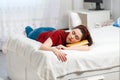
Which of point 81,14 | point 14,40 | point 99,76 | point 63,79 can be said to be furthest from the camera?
point 81,14

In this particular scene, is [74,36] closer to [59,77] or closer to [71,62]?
[71,62]

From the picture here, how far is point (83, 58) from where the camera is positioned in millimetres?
2248

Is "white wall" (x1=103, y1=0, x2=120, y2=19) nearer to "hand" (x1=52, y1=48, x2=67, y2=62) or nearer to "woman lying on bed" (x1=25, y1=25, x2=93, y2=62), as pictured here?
"woman lying on bed" (x1=25, y1=25, x2=93, y2=62)

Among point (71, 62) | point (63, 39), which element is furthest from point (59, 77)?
point (63, 39)

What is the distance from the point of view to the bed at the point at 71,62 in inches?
84.4

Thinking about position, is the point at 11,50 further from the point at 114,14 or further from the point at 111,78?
the point at 114,14

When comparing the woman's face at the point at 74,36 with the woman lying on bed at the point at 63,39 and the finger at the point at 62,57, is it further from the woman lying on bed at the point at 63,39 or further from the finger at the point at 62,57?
the finger at the point at 62,57

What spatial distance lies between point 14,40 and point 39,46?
0.60m

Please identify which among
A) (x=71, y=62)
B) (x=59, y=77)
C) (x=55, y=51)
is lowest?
(x=59, y=77)

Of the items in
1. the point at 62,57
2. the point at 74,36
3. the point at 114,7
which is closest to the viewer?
the point at 62,57

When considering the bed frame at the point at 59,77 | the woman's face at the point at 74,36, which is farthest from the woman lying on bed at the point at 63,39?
the bed frame at the point at 59,77

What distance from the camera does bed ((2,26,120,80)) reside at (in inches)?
84.4

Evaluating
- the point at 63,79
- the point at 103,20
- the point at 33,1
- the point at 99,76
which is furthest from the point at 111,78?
the point at 33,1

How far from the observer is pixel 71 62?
219cm
